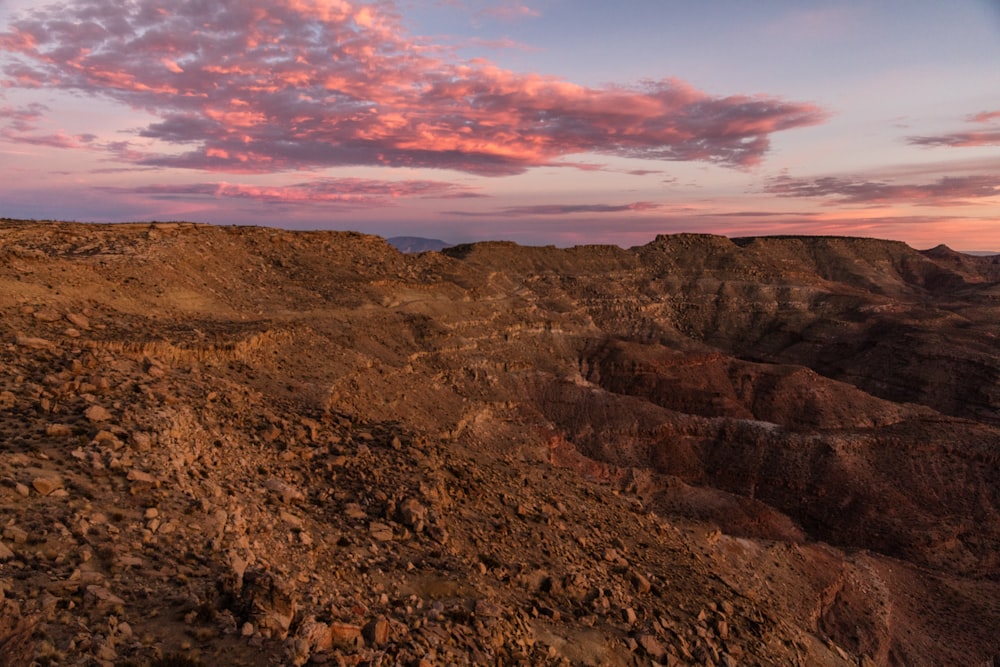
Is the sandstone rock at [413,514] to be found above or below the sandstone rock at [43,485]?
below

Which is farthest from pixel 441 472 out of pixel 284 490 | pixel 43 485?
→ pixel 43 485

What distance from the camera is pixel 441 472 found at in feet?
54.3

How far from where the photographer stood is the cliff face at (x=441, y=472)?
8.92m

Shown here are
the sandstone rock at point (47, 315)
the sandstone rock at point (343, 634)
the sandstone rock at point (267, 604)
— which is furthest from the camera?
the sandstone rock at point (47, 315)

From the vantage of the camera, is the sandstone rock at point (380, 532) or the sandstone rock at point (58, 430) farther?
the sandstone rock at point (380, 532)

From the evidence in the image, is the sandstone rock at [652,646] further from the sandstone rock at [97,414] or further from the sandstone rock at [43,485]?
the sandstone rock at [97,414]

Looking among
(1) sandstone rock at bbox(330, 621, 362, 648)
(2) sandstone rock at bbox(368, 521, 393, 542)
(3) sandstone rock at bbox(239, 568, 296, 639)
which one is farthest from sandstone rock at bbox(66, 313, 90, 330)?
(1) sandstone rock at bbox(330, 621, 362, 648)

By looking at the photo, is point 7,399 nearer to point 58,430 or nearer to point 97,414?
point 97,414

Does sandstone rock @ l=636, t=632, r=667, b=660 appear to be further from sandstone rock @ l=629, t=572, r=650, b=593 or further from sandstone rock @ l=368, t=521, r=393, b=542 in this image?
sandstone rock @ l=368, t=521, r=393, b=542

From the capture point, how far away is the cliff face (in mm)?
8922

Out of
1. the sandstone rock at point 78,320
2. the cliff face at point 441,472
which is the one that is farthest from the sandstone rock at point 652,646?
the sandstone rock at point 78,320

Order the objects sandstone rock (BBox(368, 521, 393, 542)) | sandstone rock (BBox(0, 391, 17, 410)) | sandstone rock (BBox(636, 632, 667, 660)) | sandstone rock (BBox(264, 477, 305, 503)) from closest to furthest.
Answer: sandstone rock (BBox(636, 632, 667, 660))
sandstone rock (BBox(0, 391, 17, 410))
sandstone rock (BBox(368, 521, 393, 542))
sandstone rock (BBox(264, 477, 305, 503))

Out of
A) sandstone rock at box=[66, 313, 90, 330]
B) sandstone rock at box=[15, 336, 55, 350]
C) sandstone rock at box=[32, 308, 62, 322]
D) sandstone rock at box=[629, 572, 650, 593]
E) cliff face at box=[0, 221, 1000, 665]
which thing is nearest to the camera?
cliff face at box=[0, 221, 1000, 665]

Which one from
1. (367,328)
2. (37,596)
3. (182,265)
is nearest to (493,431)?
(367,328)
